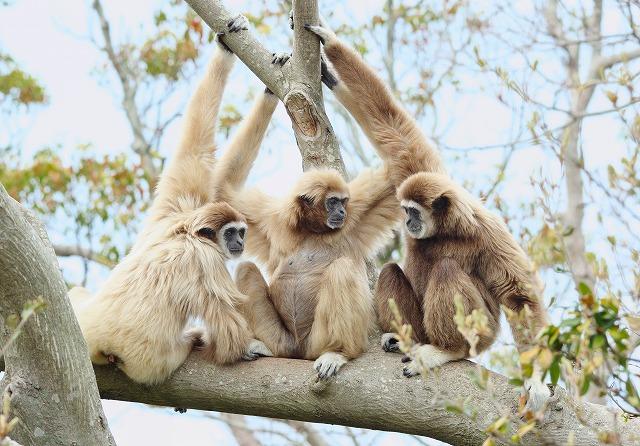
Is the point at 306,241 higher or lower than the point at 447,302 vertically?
higher

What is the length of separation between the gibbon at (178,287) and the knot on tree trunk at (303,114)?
43.1 inches

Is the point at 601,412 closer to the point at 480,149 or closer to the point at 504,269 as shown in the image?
the point at 504,269

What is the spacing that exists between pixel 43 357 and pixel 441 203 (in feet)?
13.4

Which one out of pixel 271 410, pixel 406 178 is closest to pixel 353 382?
pixel 271 410

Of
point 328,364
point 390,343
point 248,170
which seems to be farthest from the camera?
point 248,170

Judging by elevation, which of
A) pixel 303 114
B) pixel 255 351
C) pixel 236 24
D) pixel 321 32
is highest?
pixel 321 32

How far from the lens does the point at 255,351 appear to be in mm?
7820

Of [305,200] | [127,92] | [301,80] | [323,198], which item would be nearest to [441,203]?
[323,198]

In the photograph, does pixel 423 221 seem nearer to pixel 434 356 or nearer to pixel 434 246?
pixel 434 246

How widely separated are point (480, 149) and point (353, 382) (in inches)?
301

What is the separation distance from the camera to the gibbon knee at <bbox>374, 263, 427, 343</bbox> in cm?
801

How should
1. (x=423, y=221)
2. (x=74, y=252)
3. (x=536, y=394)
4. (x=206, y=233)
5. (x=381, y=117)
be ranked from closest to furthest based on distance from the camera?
(x=536, y=394), (x=423, y=221), (x=206, y=233), (x=381, y=117), (x=74, y=252)

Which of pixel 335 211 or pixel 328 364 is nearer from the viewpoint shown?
Answer: pixel 328 364

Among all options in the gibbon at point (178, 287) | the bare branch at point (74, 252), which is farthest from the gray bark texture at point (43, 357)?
the bare branch at point (74, 252)
